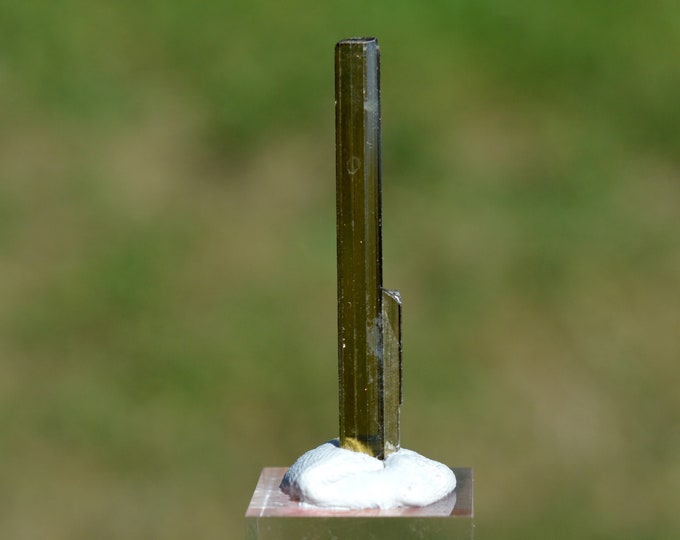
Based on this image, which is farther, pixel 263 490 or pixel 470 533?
pixel 263 490

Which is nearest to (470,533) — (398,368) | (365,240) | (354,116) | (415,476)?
(415,476)

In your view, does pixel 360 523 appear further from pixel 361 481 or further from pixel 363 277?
pixel 363 277

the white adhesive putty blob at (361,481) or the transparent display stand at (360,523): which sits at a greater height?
the white adhesive putty blob at (361,481)

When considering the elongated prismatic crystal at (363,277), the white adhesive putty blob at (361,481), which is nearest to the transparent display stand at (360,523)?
A: the white adhesive putty blob at (361,481)

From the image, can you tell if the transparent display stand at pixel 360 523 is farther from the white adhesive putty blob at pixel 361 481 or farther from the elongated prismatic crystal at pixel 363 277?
the elongated prismatic crystal at pixel 363 277

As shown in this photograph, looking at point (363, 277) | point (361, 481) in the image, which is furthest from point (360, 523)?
point (363, 277)

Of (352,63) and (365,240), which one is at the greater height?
(352,63)

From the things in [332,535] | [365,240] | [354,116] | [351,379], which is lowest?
[332,535]

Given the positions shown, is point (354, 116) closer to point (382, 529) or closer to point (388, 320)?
point (388, 320)
